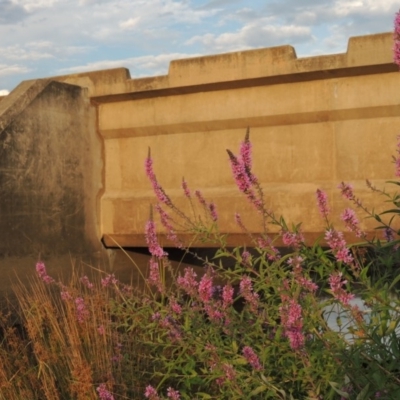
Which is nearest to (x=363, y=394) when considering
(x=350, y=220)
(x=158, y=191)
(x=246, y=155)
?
(x=350, y=220)

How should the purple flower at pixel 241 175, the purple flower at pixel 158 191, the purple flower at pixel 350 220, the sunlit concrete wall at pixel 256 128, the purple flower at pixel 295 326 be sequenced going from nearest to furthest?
the purple flower at pixel 295 326, the purple flower at pixel 350 220, the purple flower at pixel 241 175, the purple flower at pixel 158 191, the sunlit concrete wall at pixel 256 128

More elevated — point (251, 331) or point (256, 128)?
point (256, 128)

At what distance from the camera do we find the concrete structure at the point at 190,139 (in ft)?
24.8

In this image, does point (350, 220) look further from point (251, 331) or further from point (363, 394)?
point (251, 331)

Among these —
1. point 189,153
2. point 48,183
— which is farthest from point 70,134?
point 189,153

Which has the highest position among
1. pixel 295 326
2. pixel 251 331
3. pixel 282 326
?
pixel 295 326

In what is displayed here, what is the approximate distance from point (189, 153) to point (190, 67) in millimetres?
917

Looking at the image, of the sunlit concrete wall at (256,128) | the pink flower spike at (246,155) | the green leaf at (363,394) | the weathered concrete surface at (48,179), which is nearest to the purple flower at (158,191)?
the pink flower spike at (246,155)

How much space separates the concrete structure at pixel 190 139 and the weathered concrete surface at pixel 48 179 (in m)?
0.01

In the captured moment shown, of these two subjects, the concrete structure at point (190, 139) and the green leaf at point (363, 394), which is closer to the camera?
the green leaf at point (363, 394)

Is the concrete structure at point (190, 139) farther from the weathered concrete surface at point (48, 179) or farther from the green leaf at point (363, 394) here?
the green leaf at point (363, 394)

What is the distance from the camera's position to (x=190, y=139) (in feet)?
28.0

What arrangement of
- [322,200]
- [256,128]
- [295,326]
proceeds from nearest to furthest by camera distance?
[295,326] → [322,200] → [256,128]

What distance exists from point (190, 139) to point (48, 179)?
1573 millimetres
